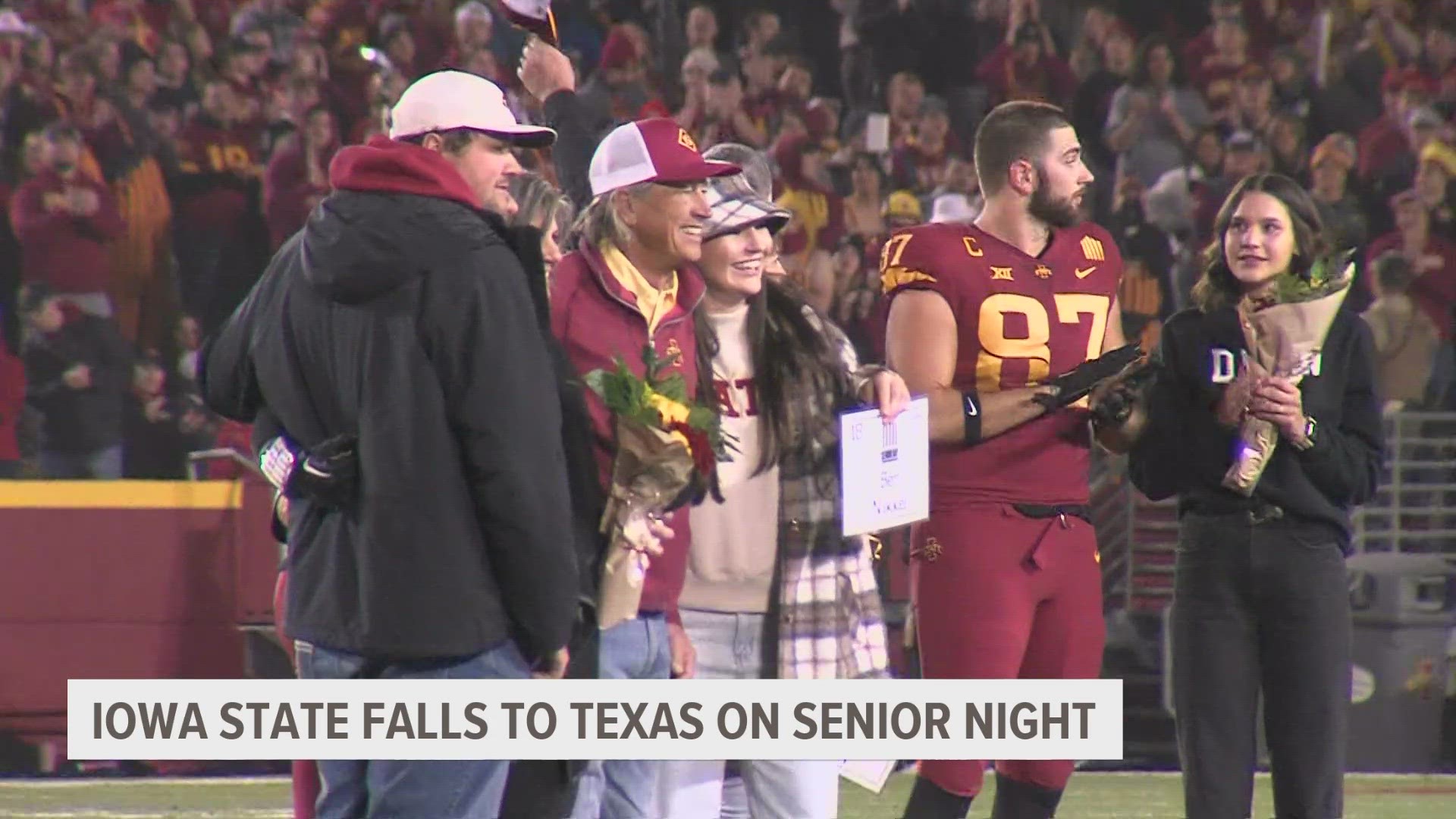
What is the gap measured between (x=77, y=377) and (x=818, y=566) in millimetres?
6155

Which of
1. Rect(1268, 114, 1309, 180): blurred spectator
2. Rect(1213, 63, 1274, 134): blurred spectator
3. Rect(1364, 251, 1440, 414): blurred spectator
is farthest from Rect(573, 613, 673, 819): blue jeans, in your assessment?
Rect(1213, 63, 1274, 134): blurred spectator

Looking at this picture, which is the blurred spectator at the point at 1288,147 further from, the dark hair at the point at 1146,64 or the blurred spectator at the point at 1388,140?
the dark hair at the point at 1146,64

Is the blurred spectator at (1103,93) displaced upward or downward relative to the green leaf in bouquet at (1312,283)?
upward

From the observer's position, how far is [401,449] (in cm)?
354

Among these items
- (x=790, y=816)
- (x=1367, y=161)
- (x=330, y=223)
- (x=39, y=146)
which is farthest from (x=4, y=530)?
(x=1367, y=161)

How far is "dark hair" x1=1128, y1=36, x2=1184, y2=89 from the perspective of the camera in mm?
13180

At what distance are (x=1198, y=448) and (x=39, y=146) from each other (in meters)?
6.85

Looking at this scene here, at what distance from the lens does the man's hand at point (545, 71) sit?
17.5ft

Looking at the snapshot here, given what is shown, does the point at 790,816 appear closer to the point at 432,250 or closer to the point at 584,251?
the point at 584,251

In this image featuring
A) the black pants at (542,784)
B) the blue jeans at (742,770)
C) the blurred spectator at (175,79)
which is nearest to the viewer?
the black pants at (542,784)

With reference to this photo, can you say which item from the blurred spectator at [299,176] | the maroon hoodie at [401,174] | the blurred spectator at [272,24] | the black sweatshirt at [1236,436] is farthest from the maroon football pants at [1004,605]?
the blurred spectator at [272,24]

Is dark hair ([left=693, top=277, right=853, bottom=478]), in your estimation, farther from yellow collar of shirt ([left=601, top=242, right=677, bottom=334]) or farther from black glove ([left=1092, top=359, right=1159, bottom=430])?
black glove ([left=1092, top=359, right=1159, bottom=430])

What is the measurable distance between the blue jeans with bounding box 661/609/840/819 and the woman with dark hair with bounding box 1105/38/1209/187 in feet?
26.2

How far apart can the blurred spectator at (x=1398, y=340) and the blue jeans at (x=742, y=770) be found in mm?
6565
